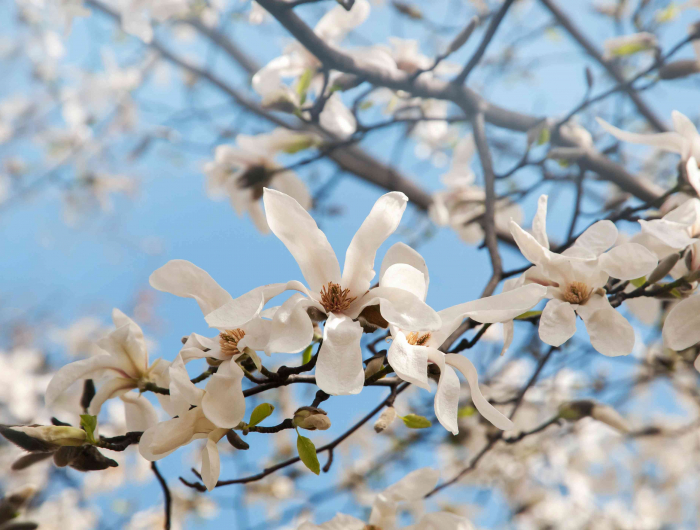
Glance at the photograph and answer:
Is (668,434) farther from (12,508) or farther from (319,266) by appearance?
(12,508)

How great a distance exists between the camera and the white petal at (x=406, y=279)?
323 mm

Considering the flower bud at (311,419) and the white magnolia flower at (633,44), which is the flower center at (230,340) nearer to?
the flower bud at (311,419)

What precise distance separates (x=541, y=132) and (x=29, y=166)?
251 centimetres

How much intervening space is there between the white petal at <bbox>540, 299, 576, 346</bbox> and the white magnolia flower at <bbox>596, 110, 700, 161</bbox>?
21 cm

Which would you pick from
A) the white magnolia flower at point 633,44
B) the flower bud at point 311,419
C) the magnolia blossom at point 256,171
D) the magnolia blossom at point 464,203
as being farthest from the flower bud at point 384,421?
the white magnolia flower at point 633,44

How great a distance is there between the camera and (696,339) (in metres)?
0.37

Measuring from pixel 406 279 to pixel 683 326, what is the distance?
0.76ft

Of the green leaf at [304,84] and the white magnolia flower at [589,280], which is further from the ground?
the green leaf at [304,84]

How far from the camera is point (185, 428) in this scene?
0.34 m

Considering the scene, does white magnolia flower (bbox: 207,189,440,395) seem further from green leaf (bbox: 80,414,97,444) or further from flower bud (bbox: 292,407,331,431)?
green leaf (bbox: 80,414,97,444)

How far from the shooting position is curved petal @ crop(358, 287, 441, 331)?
294 mm

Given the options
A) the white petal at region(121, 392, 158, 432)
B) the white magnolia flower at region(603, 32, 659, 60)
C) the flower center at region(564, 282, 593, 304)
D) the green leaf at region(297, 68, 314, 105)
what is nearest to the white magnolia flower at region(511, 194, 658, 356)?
the flower center at region(564, 282, 593, 304)

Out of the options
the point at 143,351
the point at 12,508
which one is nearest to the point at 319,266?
the point at 143,351

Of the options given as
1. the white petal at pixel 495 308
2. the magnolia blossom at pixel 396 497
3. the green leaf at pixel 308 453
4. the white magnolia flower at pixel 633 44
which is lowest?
the magnolia blossom at pixel 396 497
